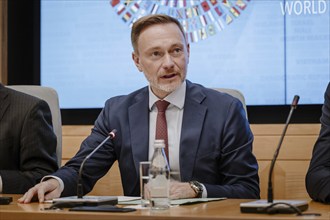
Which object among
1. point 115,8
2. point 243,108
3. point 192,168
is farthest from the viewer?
point 115,8

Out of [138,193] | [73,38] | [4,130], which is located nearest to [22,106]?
[4,130]

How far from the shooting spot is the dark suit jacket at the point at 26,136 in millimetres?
2988

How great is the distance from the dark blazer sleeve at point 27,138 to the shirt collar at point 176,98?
0.48 meters

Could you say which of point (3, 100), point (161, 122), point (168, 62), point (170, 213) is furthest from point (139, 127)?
point (170, 213)

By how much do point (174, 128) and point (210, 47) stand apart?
3.61 feet

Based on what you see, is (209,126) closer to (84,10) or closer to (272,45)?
(272,45)

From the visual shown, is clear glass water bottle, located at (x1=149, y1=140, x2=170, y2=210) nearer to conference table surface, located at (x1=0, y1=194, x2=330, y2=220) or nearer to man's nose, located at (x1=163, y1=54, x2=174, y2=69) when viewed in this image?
conference table surface, located at (x1=0, y1=194, x2=330, y2=220)

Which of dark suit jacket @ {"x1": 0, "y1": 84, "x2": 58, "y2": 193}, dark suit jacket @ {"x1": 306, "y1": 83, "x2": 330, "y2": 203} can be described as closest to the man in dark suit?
dark suit jacket @ {"x1": 0, "y1": 84, "x2": 58, "y2": 193}

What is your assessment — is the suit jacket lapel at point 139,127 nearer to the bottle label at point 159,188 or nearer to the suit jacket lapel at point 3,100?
the suit jacket lapel at point 3,100

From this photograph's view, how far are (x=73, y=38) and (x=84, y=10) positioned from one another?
0.61 ft

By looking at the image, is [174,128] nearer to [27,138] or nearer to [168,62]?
[168,62]

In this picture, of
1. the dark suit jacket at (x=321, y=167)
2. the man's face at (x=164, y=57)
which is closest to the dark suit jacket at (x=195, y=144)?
the man's face at (x=164, y=57)

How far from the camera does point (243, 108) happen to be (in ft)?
9.86

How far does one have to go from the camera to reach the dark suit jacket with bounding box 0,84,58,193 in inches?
118
